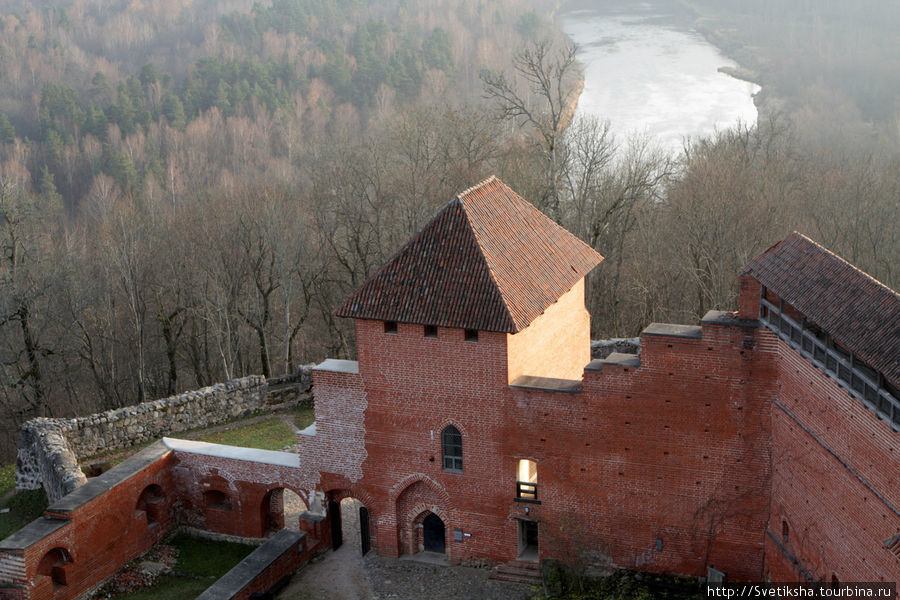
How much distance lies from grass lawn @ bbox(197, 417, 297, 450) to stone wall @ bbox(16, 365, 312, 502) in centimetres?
97

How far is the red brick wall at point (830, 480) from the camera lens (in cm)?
1825

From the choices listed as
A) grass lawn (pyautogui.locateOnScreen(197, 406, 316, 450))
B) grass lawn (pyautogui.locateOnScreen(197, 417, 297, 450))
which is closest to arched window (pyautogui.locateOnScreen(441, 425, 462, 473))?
grass lawn (pyautogui.locateOnScreen(197, 406, 316, 450))

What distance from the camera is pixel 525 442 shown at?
25.5 metres

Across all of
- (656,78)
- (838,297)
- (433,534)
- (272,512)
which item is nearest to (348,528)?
(272,512)

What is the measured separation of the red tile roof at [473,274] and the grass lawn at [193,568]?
8367 millimetres

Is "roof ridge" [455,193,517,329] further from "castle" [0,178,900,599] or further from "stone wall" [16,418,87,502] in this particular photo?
"stone wall" [16,418,87,502]

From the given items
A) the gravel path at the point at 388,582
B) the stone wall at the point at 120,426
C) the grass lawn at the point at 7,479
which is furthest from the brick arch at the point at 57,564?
the grass lawn at the point at 7,479

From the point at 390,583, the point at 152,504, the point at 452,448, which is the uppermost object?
the point at 452,448

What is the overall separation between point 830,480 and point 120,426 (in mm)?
24111

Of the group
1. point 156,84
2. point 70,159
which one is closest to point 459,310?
point 70,159

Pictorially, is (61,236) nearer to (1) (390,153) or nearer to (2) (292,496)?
(1) (390,153)

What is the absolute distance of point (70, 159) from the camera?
65.8 metres

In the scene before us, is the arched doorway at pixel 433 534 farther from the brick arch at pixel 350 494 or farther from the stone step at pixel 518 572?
the stone step at pixel 518 572

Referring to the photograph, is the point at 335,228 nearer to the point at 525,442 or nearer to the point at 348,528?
the point at 348,528
